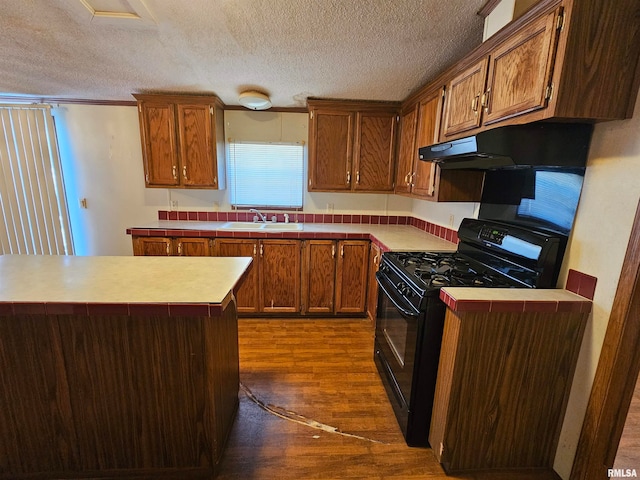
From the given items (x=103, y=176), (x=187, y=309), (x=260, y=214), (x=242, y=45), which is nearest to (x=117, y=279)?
(x=187, y=309)

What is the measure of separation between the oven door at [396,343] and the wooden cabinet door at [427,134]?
0.90 m

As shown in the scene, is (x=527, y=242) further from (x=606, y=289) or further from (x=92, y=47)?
(x=92, y=47)

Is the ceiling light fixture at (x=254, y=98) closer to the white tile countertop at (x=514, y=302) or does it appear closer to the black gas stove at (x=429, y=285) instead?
the black gas stove at (x=429, y=285)

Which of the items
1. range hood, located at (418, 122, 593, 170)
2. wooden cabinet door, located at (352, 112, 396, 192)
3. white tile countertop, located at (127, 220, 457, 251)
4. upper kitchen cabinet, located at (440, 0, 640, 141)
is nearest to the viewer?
upper kitchen cabinet, located at (440, 0, 640, 141)

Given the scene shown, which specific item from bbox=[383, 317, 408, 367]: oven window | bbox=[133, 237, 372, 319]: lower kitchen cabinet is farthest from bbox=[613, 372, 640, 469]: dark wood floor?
bbox=[133, 237, 372, 319]: lower kitchen cabinet

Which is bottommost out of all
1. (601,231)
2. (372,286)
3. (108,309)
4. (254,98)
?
(372,286)

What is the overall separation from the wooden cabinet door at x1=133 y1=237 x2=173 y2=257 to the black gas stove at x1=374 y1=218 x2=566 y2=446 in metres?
2.14

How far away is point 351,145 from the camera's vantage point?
3.06 metres

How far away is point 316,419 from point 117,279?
4.48 ft

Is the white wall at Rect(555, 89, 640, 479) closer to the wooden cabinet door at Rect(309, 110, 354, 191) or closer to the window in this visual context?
the wooden cabinet door at Rect(309, 110, 354, 191)

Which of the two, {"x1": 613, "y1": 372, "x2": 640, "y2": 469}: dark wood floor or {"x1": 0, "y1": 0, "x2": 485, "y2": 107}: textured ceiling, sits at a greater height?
{"x1": 0, "y1": 0, "x2": 485, "y2": 107}: textured ceiling

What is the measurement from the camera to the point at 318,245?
293cm

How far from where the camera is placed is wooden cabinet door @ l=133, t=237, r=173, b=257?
2.85 meters

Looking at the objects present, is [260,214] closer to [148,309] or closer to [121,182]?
[121,182]
